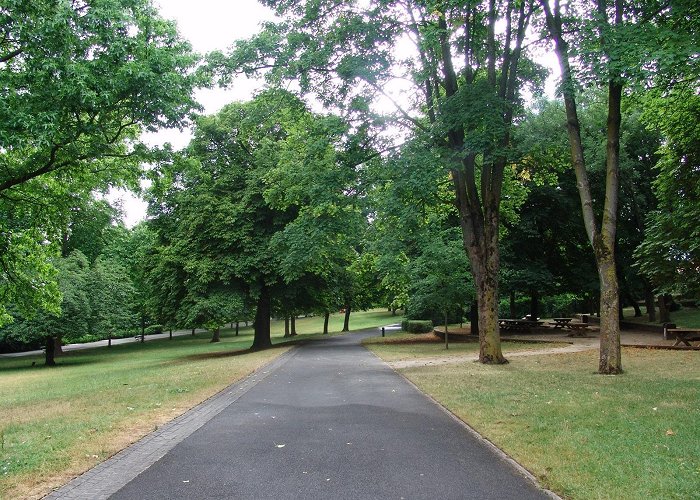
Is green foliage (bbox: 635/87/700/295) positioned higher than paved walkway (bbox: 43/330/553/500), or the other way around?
green foliage (bbox: 635/87/700/295)

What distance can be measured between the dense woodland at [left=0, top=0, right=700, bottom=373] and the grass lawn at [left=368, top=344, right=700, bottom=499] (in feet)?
6.02

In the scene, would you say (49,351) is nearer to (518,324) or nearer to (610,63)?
(518,324)

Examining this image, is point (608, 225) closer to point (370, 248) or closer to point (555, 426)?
point (555, 426)

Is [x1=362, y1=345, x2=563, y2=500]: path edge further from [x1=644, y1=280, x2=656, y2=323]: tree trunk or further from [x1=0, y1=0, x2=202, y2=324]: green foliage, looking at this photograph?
[x1=644, y1=280, x2=656, y2=323]: tree trunk

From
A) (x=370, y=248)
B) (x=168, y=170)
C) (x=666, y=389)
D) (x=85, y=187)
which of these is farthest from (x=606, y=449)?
(x=370, y=248)

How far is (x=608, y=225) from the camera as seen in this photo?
40.5 ft

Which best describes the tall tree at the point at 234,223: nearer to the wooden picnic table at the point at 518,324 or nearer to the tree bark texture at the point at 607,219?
the wooden picnic table at the point at 518,324

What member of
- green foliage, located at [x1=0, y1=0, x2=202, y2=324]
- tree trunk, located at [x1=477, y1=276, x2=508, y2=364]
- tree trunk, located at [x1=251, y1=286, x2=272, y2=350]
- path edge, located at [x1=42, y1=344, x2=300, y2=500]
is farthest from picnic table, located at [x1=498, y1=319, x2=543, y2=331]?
green foliage, located at [x1=0, y1=0, x2=202, y2=324]

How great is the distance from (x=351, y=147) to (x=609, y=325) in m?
7.78

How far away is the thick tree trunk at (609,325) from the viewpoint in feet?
39.2

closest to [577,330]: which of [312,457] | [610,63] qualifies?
[610,63]

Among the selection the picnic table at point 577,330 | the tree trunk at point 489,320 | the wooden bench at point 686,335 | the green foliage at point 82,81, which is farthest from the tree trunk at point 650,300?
the green foliage at point 82,81

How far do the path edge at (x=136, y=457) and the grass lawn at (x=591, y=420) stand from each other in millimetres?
4047

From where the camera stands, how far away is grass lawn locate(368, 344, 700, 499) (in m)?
4.88
